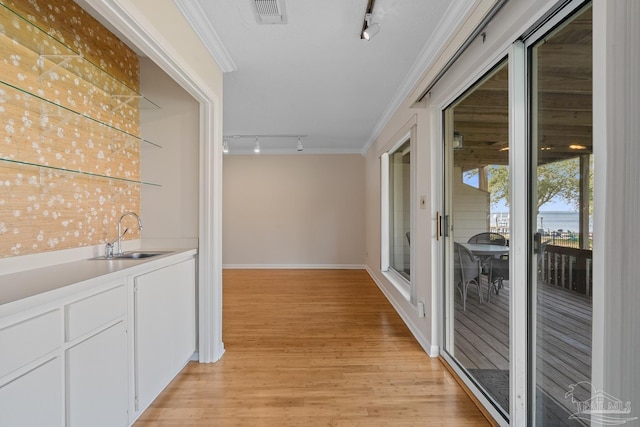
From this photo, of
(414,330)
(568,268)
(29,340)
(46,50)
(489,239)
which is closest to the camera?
(29,340)

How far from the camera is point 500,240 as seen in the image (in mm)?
1750

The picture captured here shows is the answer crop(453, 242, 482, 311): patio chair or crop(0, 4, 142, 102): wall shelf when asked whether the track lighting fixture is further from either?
crop(453, 242, 482, 311): patio chair

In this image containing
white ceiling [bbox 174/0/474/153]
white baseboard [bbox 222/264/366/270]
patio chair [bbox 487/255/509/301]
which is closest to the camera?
patio chair [bbox 487/255/509/301]

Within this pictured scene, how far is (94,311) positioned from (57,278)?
22cm

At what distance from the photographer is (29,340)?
1.06m

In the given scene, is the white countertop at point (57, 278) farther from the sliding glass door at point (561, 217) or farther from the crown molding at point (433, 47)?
the crown molding at point (433, 47)

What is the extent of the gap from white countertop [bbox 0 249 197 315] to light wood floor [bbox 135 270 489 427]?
3.20 ft

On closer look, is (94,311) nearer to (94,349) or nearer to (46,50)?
(94,349)

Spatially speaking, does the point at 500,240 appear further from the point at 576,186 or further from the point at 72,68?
the point at 72,68

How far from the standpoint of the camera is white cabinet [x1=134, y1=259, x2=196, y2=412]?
174cm

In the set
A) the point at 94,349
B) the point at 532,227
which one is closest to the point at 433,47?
the point at 532,227

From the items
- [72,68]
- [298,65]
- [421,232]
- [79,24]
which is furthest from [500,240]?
[79,24]

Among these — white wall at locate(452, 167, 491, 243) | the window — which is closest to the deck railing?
white wall at locate(452, 167, 491, 243)

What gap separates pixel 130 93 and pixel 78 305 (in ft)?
5.94
